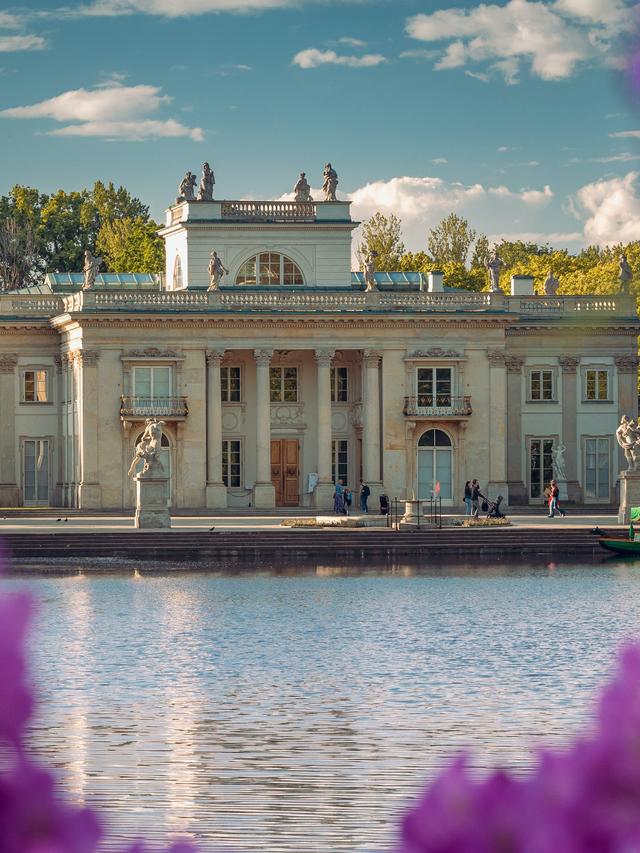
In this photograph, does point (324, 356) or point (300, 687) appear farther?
point (324, 356)

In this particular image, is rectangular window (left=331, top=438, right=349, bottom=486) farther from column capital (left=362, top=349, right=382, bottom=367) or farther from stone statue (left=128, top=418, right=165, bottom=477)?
stone statue (left=128, top=418, right=165, bottom=477)

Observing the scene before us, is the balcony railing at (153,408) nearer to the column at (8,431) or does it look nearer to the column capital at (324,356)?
the column capital at (324,356)

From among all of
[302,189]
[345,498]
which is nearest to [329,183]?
[302,189]

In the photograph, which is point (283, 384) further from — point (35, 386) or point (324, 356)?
point (35, 386)

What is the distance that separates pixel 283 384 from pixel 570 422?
11294mm

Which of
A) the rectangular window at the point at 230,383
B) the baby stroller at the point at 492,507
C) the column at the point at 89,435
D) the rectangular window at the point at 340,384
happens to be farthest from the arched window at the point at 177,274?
the baby stroller at the point at 492,507

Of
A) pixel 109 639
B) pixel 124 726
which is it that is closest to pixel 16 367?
pixel 109 639

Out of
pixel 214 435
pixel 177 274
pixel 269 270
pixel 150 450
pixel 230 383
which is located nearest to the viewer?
pixel 150 450

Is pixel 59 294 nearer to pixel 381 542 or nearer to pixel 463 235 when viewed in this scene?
pixel 381 542

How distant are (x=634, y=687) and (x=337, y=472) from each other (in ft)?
211

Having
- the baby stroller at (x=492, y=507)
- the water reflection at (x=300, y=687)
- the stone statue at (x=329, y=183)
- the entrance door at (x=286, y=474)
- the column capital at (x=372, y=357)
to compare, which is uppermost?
the stone statue at (x=329, y=183)

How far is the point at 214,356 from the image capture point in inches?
2498

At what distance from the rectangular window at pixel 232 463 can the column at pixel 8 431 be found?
26.8ft

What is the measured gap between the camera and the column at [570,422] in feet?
217
